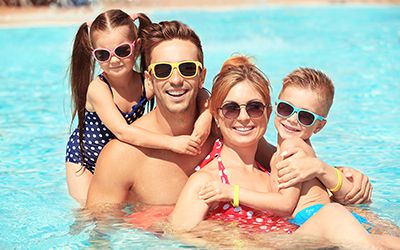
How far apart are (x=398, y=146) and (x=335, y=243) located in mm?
4151

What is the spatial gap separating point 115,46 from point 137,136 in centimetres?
83

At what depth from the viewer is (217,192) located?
3895mm

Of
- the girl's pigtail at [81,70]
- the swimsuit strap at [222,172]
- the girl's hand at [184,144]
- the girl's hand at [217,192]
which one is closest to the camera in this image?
the girl's hand at [217,192]

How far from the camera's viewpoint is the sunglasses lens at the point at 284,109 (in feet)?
13.8

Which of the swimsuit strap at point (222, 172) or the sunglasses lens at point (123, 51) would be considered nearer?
the swimsuit strap at point (222, 172)

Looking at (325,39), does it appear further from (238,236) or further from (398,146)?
(238,236)

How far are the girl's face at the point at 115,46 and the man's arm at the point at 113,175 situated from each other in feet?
2.03

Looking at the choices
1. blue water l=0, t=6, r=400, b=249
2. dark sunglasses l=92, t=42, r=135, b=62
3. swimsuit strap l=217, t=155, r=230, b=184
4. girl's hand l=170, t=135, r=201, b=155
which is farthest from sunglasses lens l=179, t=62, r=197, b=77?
blue water l=0, t=6, r=400, b=249

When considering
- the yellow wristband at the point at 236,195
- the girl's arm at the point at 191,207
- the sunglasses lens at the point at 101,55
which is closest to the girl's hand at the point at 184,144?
the girl's arm at the point at 191,207

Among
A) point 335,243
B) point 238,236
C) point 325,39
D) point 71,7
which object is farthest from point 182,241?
point 71,7

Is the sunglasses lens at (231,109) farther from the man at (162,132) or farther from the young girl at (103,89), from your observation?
the young girl at (103,89)

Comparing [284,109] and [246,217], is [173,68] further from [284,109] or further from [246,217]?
[246,217]

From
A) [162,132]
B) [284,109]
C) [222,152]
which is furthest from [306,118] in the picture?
[162,132]

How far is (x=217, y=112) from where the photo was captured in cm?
421
